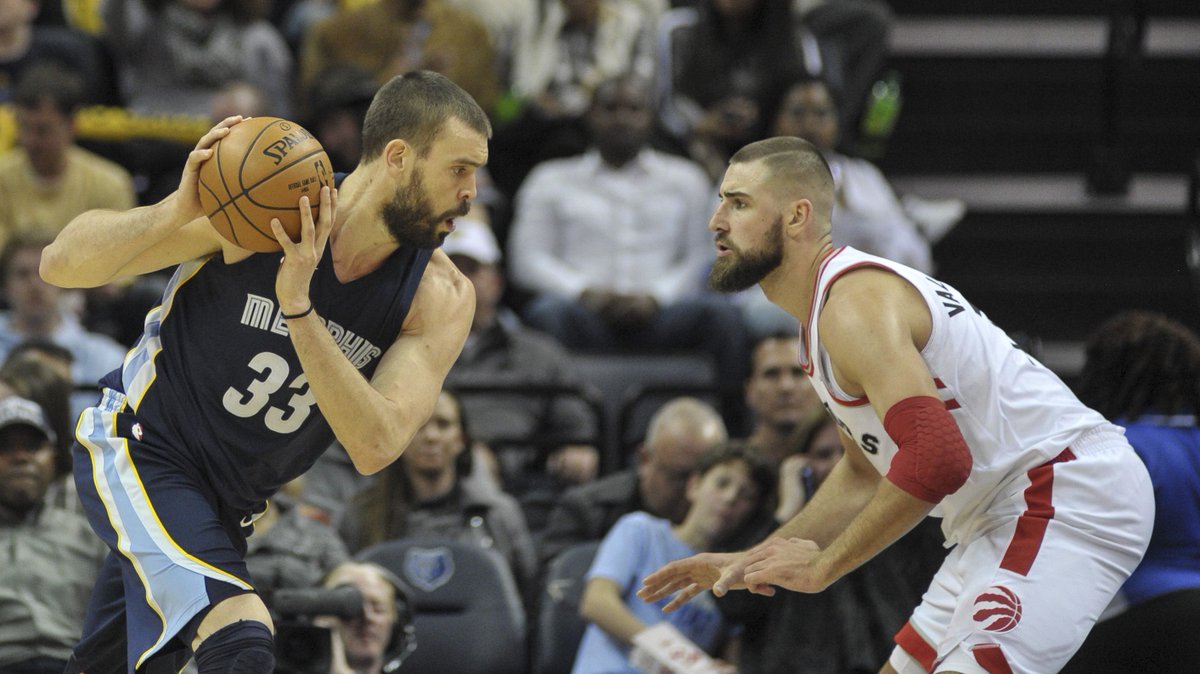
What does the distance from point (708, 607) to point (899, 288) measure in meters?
2.71

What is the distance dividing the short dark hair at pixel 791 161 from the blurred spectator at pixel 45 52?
19.8 feet

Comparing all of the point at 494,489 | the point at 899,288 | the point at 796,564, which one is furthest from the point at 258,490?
the point at 494,489

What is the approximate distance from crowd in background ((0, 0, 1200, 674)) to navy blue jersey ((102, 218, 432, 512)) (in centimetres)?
172

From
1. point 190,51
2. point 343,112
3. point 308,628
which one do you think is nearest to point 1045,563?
point 308,628

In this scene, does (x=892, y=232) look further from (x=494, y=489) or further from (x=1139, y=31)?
(x=494, y=489)

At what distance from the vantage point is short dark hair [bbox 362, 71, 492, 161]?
4.39 m

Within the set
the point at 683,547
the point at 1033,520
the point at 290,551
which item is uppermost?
the point at 1033,520

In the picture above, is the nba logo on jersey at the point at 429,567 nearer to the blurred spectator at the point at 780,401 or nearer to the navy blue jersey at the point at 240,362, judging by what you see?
the blurred spectator at the point at 780,401

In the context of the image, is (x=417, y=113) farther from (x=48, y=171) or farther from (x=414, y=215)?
(x=48, y=171)

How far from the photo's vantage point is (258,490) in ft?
15.0

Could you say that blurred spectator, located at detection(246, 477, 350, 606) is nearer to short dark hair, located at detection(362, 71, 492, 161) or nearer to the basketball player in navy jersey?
the basketball player in navy jersey

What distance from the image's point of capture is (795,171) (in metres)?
4.55

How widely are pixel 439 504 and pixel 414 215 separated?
323cm

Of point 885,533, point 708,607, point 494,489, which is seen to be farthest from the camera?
point 494,489
